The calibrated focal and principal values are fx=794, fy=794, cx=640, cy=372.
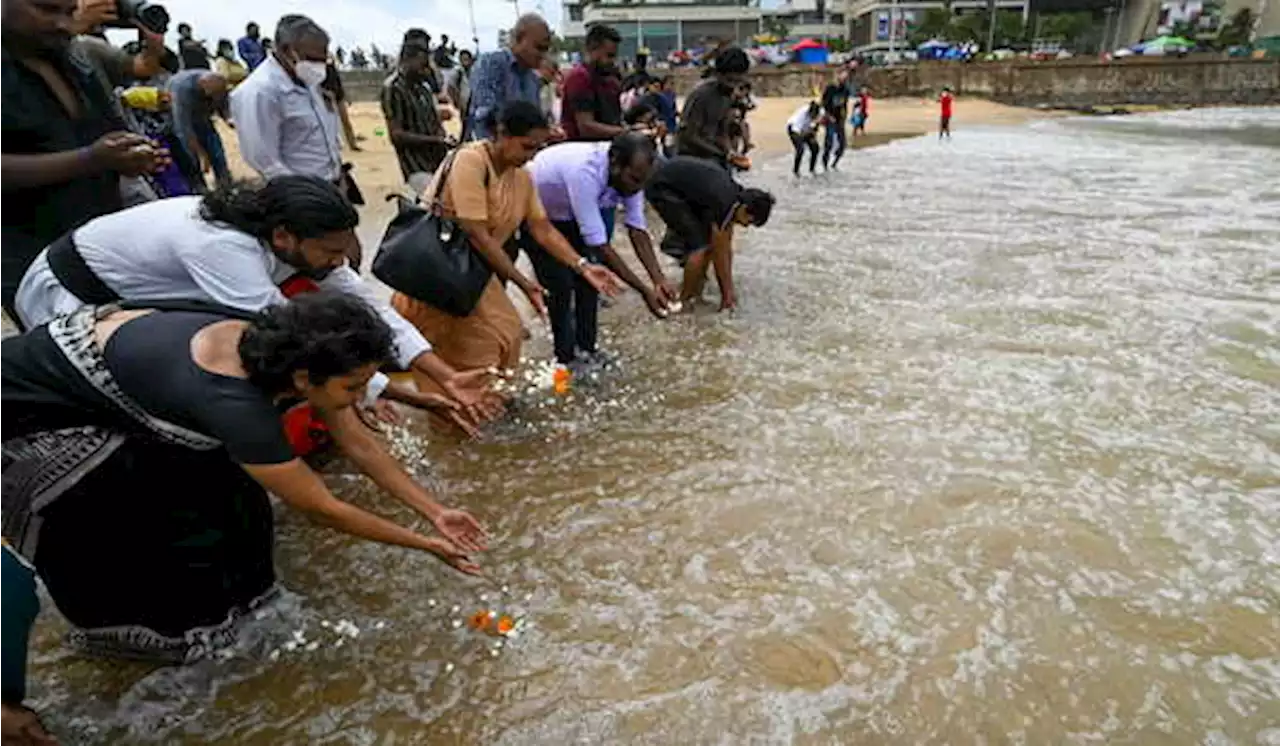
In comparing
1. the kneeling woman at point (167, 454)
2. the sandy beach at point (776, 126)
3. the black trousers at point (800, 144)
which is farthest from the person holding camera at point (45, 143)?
the black trousers at point (800, 144)

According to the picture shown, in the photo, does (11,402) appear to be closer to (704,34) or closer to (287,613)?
(287,613)

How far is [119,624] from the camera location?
2.01m

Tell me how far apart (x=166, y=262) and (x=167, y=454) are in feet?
1.78

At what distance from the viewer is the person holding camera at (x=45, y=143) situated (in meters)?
2.30

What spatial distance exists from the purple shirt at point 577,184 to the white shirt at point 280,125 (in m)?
0.99

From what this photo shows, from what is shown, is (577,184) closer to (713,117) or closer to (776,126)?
(713,117)

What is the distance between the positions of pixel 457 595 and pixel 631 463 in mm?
1042

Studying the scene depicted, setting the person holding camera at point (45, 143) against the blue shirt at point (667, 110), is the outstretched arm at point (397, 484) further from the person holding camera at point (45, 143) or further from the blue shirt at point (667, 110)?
the blue shirt at point (667, 110)


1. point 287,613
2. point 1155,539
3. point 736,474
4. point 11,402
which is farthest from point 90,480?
point 1155,539

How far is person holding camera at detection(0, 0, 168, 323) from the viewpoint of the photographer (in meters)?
2.30

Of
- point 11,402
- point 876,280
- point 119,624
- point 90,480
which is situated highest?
point 11,402

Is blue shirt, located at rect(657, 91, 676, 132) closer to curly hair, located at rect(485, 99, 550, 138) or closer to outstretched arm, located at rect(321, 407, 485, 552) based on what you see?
curly hair, located at rect(485, 99, 550, 138)

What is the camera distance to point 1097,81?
3984cm

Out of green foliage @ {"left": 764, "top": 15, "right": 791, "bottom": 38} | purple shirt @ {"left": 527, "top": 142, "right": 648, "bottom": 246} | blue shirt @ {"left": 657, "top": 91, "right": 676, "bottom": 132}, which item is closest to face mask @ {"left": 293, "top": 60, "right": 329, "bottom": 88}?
purple shirt @ {"left": 527, "top": 142, "right": 648, "bottom": 246}
